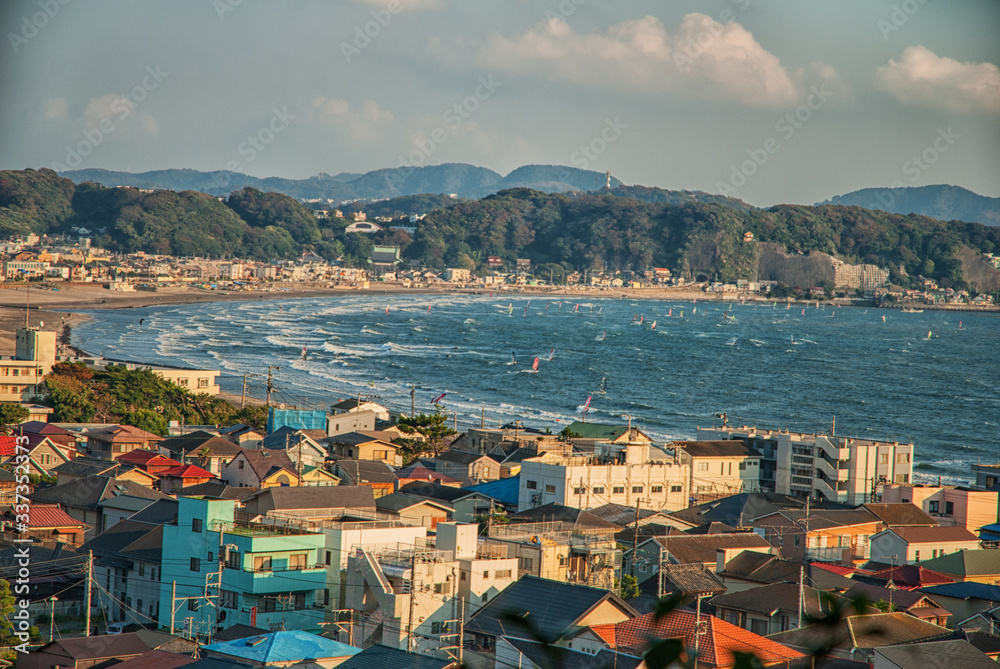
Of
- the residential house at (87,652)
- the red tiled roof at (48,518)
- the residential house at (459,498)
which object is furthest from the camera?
the residential house at (459,498)

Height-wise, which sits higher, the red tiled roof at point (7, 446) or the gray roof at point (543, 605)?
the gray roof at point (543, 605)

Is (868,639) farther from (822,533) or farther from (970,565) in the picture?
(822,533)

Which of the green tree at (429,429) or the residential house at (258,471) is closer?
the residential house at (258,471)

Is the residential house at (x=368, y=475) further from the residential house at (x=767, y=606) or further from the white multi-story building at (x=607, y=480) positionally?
the residential house at (x=767, y=606)

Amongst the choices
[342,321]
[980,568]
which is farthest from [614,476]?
[342,321]

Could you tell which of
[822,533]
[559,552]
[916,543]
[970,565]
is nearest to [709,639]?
[559,552]

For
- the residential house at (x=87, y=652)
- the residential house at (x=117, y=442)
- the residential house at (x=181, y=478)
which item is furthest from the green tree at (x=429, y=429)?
the residential house at (x=87, y=652)

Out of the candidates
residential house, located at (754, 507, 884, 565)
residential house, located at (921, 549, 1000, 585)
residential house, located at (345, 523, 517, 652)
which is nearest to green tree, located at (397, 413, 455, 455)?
residential house, located at (754, 507, 884, 565)

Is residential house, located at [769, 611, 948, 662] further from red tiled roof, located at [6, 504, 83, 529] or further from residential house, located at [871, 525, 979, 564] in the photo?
red tiled roof, located at [6, 504, 83, 529]
